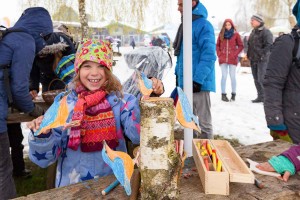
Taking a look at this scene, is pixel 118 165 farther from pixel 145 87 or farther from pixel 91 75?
pixel 91 75

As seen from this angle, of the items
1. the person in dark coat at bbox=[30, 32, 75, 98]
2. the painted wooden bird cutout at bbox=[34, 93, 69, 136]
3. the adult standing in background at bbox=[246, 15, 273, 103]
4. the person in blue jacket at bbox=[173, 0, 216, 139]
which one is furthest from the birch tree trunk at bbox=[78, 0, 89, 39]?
the painted wooden bird cutout at bbox=[34, 93, 69, 136]

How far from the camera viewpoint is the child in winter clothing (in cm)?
124

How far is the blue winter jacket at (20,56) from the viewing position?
2.01 m

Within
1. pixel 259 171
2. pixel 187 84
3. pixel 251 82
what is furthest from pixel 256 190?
pixel 251 82

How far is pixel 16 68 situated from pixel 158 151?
1.48 meters

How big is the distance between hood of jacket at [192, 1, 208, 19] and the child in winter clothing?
2.13 meters

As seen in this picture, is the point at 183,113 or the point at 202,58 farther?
the point at 202,58

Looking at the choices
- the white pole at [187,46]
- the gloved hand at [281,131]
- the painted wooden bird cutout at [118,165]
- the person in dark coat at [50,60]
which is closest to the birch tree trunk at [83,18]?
the person in dark coat at [50,60]

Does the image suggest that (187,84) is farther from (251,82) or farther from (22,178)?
(251,82)

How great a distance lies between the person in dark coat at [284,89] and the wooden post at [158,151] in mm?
1340

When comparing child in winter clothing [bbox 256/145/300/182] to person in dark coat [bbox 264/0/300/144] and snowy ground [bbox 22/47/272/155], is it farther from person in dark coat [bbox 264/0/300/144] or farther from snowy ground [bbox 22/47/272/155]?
snowy ground [bbox 22/47/272/155]

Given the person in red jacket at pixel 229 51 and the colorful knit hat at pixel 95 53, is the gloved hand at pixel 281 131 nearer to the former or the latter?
the colorful knit hat at pixel 95 53

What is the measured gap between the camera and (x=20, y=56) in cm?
203

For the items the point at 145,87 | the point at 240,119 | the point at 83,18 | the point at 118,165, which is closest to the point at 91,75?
the point at 145,87
